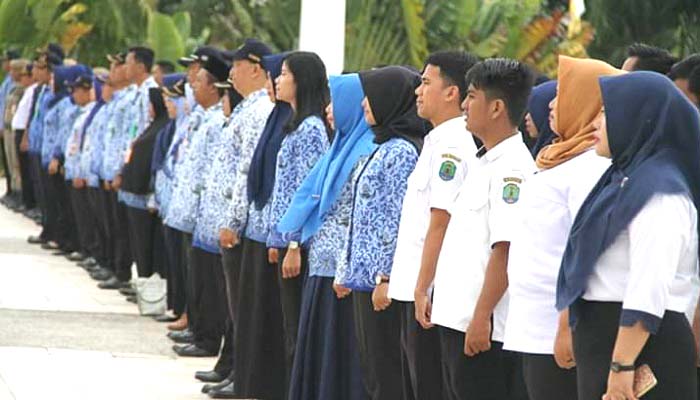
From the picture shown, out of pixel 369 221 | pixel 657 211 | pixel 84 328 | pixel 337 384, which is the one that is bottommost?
pixel 84 328

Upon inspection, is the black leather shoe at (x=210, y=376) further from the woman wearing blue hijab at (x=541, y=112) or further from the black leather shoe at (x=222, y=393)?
the woman wearing blue hijab at (x=541, y=112)

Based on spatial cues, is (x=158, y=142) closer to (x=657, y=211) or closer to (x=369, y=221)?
(x=369, y=221)

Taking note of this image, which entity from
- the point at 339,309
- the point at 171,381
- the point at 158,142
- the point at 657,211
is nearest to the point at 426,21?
the point at 158,142

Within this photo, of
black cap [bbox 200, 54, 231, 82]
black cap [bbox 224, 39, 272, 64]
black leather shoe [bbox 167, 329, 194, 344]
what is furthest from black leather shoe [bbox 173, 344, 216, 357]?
black cap [bbox 224, 39, 272, 64]

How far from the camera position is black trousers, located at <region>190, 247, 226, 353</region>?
36.9 ft

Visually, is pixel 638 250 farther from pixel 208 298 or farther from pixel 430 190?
pixel 208 298

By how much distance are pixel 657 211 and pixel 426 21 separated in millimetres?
A: 17820

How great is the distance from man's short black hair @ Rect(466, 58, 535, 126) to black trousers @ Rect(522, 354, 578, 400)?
4.12 ft

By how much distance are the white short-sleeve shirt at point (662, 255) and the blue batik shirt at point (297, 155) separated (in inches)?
155

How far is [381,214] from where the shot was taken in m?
7.60

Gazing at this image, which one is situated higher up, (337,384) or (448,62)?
(448,62)

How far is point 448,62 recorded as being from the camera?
7172 mm

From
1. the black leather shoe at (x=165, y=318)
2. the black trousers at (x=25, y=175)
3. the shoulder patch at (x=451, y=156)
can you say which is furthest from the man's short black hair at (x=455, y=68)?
the black trousers at (x=25, y=175)

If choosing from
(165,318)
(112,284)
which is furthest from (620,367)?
(112,284)
